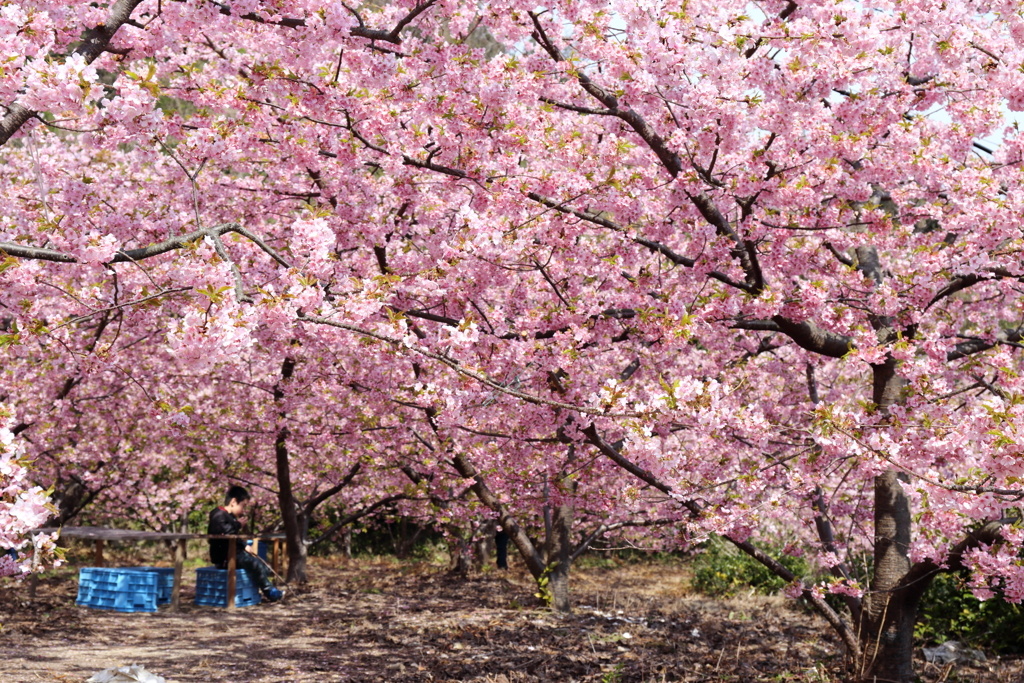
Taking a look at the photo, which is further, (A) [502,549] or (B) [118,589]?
(A) [502,549]

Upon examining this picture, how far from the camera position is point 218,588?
10.8 m

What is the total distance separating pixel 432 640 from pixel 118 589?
4619 mm

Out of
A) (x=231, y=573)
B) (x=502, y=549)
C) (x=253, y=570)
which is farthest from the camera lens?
(x=502, y=549)

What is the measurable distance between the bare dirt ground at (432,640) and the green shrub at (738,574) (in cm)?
117

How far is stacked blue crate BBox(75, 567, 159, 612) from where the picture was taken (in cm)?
989

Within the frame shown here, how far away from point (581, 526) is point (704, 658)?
4.82 m

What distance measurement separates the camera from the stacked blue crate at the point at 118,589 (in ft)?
32.4

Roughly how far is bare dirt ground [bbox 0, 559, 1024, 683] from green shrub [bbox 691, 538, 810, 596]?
117 cm

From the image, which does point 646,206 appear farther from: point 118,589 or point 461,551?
point 461,551

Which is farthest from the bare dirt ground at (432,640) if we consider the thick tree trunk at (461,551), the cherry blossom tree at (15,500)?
the cherry blossom tree at (15,500)

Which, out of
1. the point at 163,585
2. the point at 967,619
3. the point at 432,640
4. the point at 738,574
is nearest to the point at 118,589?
the point at 163,585

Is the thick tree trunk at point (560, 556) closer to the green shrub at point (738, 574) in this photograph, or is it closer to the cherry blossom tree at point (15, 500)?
the green shrub at point (738, 574)

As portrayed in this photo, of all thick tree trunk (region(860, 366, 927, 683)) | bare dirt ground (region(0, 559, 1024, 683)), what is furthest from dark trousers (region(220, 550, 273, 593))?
thick tree trunk (region(860, 366, 927, 683))

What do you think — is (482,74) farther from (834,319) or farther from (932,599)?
(932,599)
